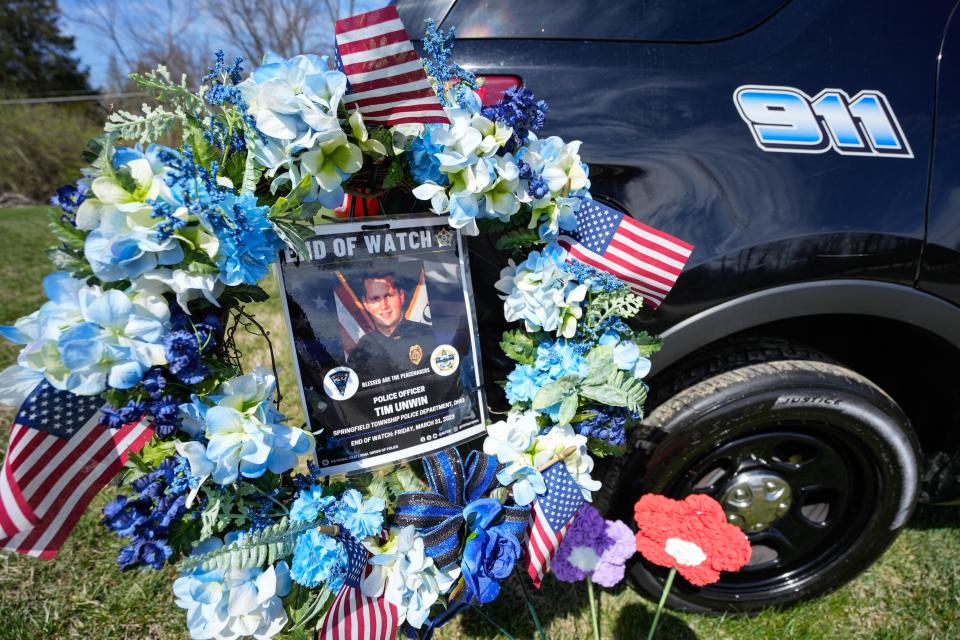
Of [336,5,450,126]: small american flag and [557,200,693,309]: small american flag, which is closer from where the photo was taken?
[336,5,450,126]: small american flag

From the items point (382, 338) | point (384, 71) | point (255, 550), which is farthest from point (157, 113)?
point (255, 550)

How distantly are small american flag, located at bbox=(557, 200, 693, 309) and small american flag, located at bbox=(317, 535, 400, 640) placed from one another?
105cm

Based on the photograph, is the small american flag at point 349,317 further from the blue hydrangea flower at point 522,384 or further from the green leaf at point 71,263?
the green leaf at point 71,263

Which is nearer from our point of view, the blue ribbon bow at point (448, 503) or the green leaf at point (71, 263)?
the green leaf at point (71, 263)

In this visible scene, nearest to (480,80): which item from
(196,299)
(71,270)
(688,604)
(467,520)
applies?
(196,299)

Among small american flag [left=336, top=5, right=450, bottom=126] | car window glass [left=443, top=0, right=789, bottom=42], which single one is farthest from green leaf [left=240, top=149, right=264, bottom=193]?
car window glass [left=443, top=0, right=789, bottom=42]

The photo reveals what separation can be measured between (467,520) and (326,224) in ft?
2.94

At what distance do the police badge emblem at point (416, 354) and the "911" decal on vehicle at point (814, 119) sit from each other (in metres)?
1.19

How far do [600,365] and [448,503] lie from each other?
1.94 feet

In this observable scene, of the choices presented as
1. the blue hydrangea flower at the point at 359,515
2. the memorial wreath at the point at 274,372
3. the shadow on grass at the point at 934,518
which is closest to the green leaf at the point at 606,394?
the memorial wreath at the point at 274,372

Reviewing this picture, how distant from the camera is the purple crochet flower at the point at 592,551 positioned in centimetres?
172

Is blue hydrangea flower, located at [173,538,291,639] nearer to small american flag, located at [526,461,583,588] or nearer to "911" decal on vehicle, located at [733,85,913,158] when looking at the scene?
small american flag, located at [526,461,583,588]

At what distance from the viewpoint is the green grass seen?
6.65 ft

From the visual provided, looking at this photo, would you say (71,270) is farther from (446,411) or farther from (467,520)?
(467,520)
